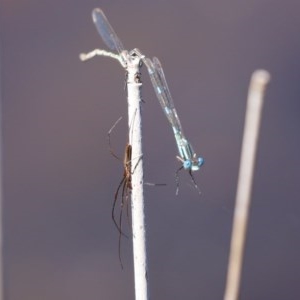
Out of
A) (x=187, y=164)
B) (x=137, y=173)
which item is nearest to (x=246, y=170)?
(x=137, y=173)

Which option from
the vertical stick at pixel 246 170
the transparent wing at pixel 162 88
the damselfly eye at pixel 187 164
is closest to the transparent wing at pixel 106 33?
the transparent wing at pixel 162 88

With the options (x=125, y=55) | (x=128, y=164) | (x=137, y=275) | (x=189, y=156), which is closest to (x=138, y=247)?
(x=137, y=275)

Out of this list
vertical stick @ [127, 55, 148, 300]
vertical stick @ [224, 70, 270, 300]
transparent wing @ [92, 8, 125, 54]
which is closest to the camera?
vertical stick @ [224, 70, 270, 300]

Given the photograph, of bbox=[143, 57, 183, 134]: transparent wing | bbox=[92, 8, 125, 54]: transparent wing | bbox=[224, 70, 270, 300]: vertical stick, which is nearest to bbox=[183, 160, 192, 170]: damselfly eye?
bbox=[143, 57, 183, 134]: transparent wing

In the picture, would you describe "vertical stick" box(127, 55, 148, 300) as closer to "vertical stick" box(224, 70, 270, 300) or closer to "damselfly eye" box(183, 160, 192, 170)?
"damselfly eye" box(183, 160, 192, 170)

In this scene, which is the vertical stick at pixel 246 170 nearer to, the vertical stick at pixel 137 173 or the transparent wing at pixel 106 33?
the vertical stick at pixel 137 173

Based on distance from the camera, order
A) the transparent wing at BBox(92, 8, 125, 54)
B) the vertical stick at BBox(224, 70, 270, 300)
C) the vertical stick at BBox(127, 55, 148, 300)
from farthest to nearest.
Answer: the transparent wing at BBox(92, 8, 125, 54), the vertical stick at BBox(127, 55, 148, 300), the vertical stick at BBox(224, 70, 270, 300)

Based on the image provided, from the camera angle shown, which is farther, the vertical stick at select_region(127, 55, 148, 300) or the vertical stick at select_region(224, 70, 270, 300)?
the vertical stick at select_region(127, 55, 148, 300)

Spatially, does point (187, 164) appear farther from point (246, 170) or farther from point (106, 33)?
point (246, 170)
